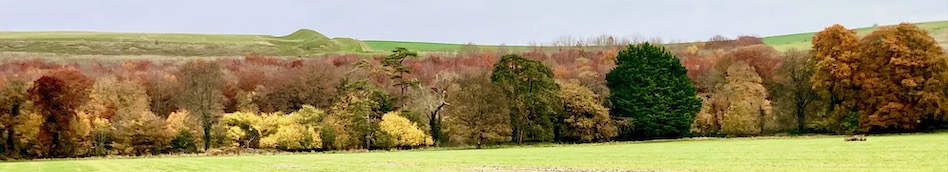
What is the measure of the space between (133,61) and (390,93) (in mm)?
63459

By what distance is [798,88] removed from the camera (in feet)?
265

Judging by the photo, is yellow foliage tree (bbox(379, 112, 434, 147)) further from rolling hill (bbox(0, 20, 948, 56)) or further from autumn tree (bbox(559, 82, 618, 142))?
rolling hill (bbox(0, 20, 948, 56))

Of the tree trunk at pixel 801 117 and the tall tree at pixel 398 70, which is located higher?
the tall tree at pixel 398 70

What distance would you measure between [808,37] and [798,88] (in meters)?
86.4

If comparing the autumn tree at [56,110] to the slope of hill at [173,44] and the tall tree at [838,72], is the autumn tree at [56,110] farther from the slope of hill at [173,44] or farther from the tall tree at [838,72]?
the slope of hill at [173,44]

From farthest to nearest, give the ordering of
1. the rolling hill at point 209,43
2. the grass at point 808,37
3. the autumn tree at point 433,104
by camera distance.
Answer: the rolling hill at point 209,43 → the grass at point 808,37 → the autumn tree at point 433,104

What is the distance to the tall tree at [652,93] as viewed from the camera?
7894 centimetres

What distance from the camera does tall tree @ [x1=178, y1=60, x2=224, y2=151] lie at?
261ft

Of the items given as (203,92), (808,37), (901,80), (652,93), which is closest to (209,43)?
(203,92)

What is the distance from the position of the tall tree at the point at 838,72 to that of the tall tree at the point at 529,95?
917 inches

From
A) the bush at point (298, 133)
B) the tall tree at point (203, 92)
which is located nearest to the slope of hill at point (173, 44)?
the tall tree at point (203, 92)

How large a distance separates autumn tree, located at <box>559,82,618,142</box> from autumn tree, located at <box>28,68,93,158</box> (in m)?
42.0

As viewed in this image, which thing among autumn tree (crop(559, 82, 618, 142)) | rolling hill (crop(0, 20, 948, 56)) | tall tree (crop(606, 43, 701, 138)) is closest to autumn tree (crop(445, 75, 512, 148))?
autumn tree (crop(559, 82, 618, 142))

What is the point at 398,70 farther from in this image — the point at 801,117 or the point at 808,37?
the point at 808,37
